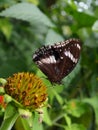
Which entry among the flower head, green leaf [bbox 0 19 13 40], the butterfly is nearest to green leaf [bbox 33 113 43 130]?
the flower head

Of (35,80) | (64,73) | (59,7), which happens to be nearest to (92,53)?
(59,7)

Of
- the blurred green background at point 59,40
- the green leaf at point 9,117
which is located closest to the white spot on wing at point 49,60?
the blurred green background at point 59,40

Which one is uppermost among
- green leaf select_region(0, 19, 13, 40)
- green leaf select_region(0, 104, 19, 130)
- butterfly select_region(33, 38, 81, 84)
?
green leaf select_region(0, 19, 13, 40)

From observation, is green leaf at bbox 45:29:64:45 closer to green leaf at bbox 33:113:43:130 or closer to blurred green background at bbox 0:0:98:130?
blurred green background at bbox 0:0:98:130

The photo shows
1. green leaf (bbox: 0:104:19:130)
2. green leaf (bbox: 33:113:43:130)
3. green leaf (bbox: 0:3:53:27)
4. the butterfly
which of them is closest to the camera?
green leaf (bbox: 0:104:19:130)

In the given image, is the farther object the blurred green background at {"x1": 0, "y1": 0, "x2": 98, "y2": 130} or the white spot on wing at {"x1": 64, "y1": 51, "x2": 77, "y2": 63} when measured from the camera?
the blurred green background at {"x1": 0, "y1": 0, "x2": 98, "y2": 130}

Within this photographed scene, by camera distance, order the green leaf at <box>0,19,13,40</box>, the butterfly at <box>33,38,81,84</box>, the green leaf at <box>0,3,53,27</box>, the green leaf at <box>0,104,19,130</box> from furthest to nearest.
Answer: the green leaf at <box>0,19,13,40</box>
the green leaf at <box>0,3,53,27</box>
the butterfly at <box>33,38,81,84</box>
the green leaf at <box>0,104,19,130</box>
